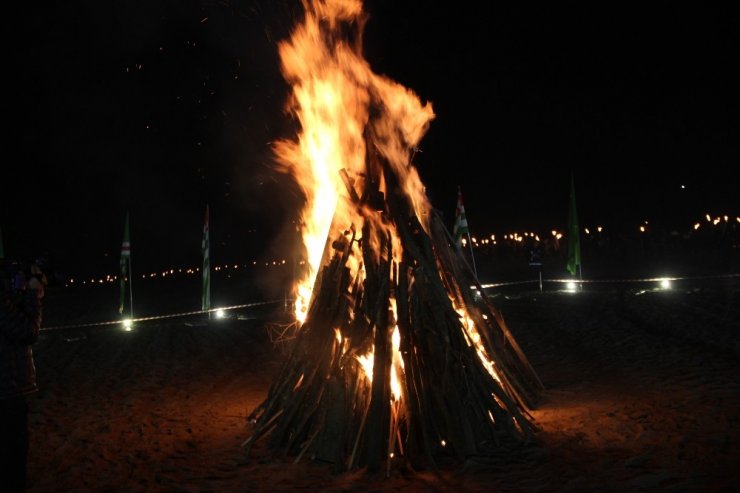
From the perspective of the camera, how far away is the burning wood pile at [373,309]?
20.5 feet

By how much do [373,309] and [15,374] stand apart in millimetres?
3322

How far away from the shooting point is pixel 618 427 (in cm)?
678

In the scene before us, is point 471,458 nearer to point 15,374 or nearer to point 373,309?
point 373,309

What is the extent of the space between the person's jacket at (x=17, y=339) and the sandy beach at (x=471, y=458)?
1.40 metres

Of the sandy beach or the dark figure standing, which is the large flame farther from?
the dark figure standing

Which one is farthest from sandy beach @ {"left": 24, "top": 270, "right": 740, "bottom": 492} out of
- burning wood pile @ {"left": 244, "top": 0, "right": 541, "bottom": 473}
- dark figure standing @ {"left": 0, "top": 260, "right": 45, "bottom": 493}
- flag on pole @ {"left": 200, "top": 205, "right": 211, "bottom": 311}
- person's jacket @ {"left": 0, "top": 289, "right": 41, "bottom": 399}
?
flag on pole @ {"left": 200, "top": 205, "right": 211, "bottom": 311}

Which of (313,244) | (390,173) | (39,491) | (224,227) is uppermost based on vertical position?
(224,227)

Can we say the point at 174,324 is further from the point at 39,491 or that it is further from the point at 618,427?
the point at 618,427

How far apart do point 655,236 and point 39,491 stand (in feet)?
125

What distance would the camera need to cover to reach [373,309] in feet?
22.2

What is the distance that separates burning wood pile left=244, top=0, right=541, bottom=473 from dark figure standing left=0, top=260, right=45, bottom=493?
7.64 ft

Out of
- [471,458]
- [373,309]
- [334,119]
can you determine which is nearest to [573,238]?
[334,119]

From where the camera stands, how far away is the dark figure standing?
4730 millimetres

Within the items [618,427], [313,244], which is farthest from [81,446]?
[618,427]
